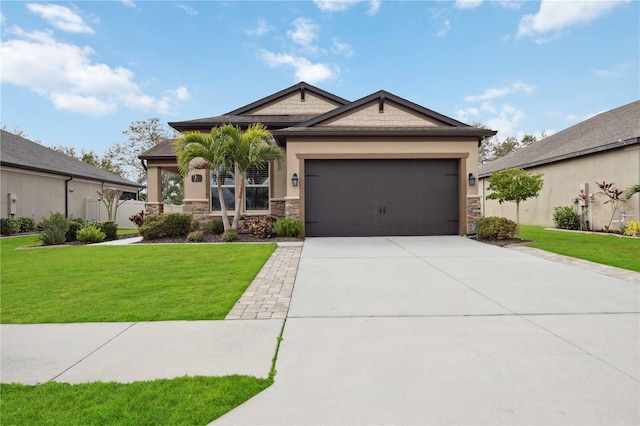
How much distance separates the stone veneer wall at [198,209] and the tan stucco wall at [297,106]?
5128mm

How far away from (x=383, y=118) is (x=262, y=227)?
19.5 ft

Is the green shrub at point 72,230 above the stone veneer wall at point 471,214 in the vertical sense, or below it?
below

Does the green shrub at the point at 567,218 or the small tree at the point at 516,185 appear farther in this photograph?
the green shrub at the point at 567,218

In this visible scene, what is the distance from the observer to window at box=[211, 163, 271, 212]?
12.2m

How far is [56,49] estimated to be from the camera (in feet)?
45.0

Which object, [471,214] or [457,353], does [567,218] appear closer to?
[471,214]

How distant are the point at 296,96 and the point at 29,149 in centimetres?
1605

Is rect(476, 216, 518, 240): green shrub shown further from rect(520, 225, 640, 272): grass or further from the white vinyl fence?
the white vinyl fence

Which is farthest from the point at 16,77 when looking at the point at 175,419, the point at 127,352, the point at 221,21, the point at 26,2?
the point at 175,419

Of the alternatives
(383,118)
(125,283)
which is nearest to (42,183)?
(125,283)

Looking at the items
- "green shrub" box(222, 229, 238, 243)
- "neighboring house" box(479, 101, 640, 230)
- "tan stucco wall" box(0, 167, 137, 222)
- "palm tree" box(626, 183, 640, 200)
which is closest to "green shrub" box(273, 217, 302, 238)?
"green shrub" box(222, 229, 238, 243)

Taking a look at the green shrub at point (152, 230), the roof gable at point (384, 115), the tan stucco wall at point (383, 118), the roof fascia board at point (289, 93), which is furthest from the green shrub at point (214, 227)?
the roof fascia board at point (289, 93)

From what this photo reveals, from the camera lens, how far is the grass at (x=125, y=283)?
3716 millimetres

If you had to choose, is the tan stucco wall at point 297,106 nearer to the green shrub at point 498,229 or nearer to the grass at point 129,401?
the green shrub at point 498,229
